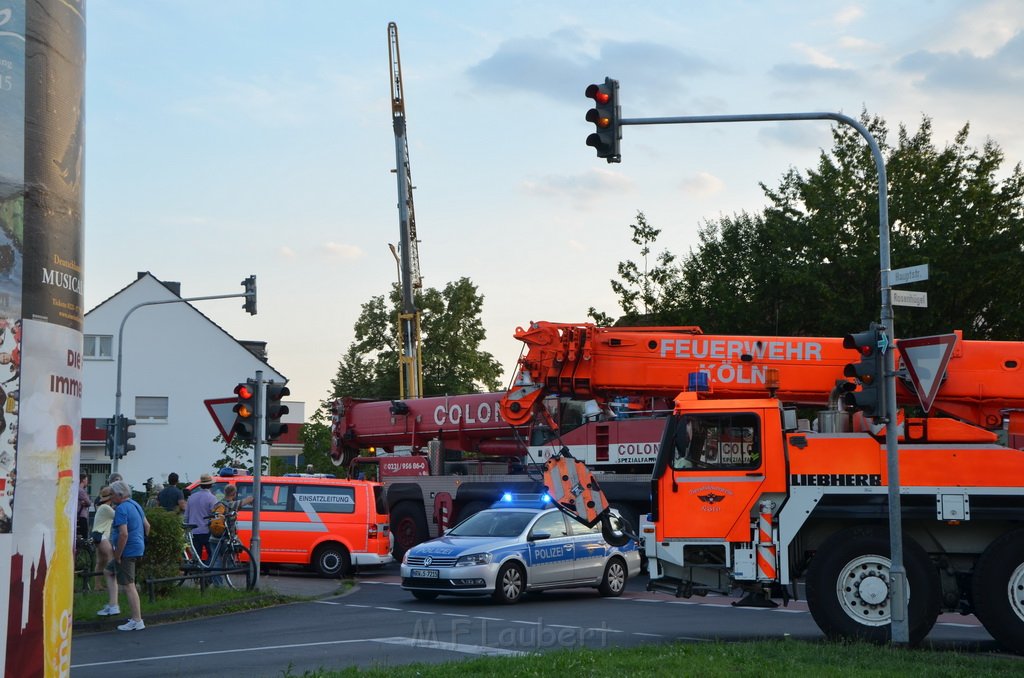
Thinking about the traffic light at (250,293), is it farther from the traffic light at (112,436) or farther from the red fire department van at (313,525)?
the red fire department van at (313,525)

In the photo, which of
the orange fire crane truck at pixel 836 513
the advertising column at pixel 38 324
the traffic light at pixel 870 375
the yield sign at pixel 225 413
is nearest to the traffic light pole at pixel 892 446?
the traffic light at pixel 870 375

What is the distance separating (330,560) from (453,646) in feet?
36.2

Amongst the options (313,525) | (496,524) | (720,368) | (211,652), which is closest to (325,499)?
(313,525)

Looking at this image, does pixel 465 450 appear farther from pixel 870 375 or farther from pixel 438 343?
pixel 438 343

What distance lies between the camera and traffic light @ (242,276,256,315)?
31688 millimetres

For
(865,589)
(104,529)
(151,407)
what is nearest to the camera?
(865,589)

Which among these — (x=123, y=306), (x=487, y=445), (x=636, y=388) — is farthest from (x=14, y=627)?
(x=123, y=306)

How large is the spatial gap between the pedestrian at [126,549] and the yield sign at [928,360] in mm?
9382

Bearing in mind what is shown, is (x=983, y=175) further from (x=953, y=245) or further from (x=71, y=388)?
(x=71, y=388)

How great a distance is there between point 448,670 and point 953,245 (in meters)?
27.7

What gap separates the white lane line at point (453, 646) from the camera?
41.3 ft

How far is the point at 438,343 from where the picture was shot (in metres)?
68.4

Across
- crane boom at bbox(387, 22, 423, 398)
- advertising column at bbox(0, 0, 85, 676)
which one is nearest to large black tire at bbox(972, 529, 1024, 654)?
advertising column at bbox(0, 0, 85, 676)

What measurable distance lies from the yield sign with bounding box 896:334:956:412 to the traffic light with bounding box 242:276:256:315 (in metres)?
21.3
